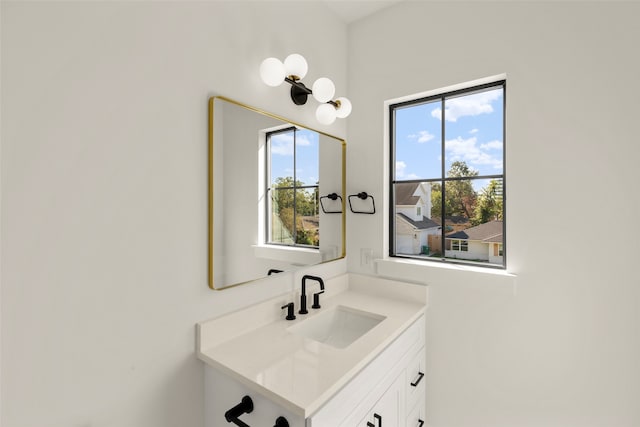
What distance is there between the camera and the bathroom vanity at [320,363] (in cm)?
96

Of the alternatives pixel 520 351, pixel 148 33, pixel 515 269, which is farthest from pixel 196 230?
pixel 520 351

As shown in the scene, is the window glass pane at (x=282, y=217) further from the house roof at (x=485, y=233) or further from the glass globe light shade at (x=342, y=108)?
the house roof at (x=485, y=233)

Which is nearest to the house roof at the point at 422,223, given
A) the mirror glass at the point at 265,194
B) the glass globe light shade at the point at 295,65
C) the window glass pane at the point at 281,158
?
the mirror glass at the point at 265,194

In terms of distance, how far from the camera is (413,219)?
1908 millimetres

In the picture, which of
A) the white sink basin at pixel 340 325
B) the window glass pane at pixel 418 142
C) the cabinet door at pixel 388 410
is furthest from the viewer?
the window glass pane at pixel 418 142

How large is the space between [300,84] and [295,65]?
135mm

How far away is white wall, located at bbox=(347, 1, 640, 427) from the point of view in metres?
1.25

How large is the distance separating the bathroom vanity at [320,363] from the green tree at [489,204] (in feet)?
1.74

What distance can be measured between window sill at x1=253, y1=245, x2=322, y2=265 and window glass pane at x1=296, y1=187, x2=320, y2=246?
52 mm

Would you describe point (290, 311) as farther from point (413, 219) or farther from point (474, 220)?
point (474, 220)

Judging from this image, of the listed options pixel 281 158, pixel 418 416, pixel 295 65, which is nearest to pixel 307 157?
pixel 281 158

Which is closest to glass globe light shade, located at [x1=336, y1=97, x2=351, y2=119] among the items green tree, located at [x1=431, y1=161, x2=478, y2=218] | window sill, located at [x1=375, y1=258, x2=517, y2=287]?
green tree, located at [x1=431, y1=161, x2=478, y2=218]

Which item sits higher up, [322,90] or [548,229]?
[322,90]

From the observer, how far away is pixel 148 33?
1.01 metres
